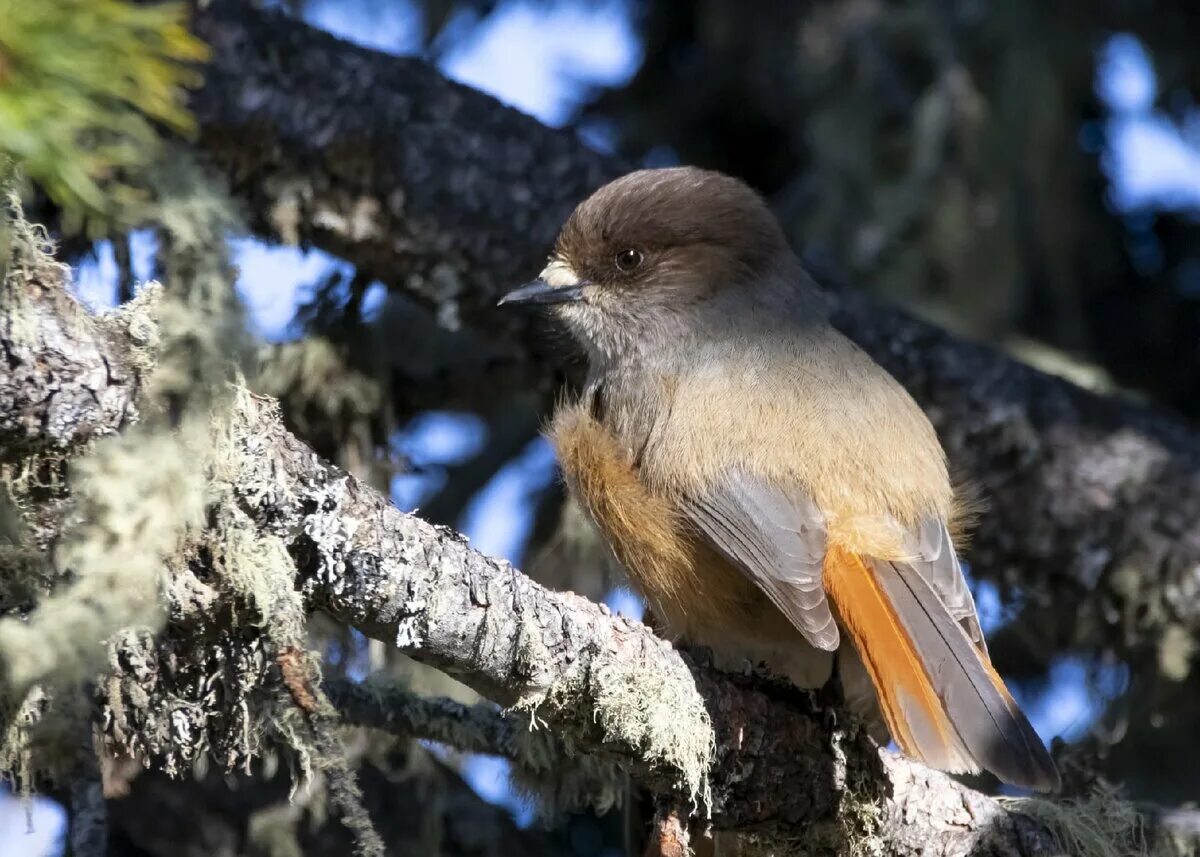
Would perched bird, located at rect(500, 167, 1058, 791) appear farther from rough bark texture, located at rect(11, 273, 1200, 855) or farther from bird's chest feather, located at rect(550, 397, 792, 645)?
rough bark texture, located at rect(11, 273, 1200, 855)

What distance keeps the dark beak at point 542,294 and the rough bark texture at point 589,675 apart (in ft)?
5.08

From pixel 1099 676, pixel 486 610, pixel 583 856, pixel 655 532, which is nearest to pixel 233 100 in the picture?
pixel 655 532

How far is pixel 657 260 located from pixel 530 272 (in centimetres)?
45

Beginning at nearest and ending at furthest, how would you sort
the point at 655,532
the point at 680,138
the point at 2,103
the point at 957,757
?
the point at 2,103
the point at 957,757
the point at 655,532
the point at 680,138

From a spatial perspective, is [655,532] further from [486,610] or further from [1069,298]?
[1069,298]

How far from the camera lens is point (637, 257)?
4.68 m

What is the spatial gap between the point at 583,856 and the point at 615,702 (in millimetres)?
2595

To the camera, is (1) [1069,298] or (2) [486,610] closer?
(2) [486,610]

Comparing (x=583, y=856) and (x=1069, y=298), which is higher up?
(x=1069, y=298)

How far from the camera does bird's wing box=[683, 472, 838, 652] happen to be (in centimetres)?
338

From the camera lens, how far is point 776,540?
3.51 metres

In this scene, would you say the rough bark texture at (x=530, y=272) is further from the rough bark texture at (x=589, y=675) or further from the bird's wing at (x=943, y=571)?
the rough bark texture at (x=589, y=675)

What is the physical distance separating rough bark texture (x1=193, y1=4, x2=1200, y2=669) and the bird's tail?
1453 millimetres

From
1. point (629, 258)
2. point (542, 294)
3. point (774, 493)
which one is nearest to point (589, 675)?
point (774, 493)
